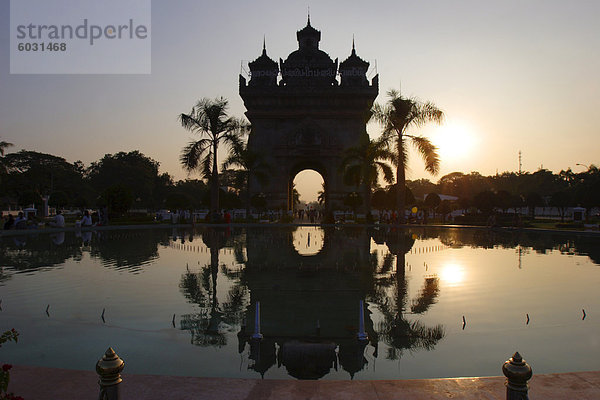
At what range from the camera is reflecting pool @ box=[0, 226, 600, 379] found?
6488mm

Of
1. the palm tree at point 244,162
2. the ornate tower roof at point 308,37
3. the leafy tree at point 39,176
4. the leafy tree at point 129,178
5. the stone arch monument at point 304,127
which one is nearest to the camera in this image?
the palm tree at point 244,162

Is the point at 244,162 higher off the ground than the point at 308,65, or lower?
lower

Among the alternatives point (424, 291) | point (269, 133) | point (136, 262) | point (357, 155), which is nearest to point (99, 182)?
point (269, 133)

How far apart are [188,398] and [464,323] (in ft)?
19.2

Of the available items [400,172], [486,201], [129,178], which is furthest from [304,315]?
[129,178]

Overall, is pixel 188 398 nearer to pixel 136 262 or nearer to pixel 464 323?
pixel 464 323

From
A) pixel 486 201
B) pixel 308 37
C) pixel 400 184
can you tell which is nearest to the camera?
pixel 400 184

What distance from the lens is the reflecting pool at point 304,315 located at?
21.3 feet

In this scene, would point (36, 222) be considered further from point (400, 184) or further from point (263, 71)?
point (263, 71)

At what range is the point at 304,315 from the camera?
8805 millimetres

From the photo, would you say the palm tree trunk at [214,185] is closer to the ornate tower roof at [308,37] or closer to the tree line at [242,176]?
the tree line at [242,176]

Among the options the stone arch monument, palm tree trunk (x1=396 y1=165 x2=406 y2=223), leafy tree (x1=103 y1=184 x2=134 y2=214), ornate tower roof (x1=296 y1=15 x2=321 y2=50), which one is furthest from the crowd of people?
ornate tower roof (x1=296 y1=15 x2=321 y2=50)

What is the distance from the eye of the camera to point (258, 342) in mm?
6961

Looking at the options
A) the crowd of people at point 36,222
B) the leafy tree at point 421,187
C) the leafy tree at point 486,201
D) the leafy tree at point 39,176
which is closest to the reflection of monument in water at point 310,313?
the crowd of people at point 36,222
